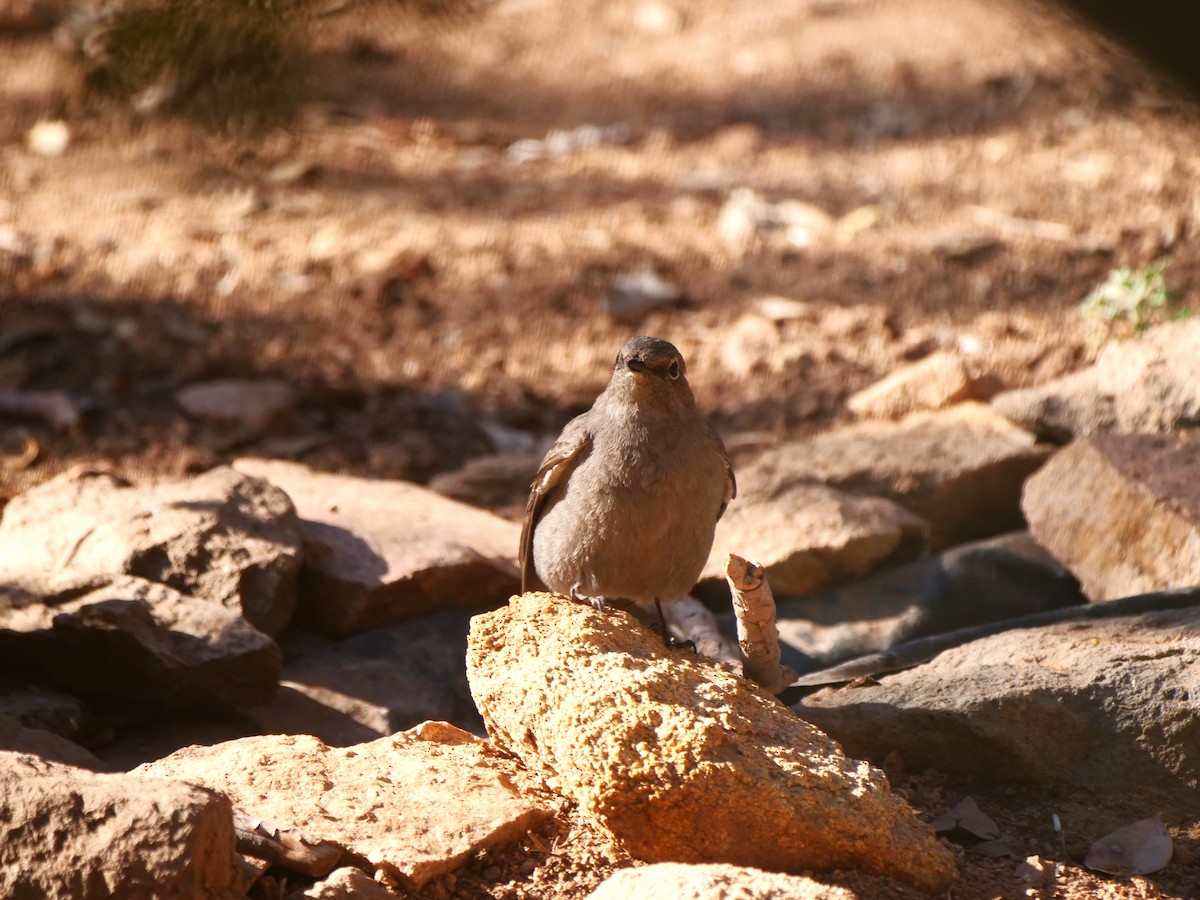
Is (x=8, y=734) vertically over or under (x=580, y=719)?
under

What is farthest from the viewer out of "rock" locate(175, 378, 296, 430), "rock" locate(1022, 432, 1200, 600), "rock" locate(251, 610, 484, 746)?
"rock" locate(175, 378, 296, 430)

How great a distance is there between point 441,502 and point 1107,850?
133 inches

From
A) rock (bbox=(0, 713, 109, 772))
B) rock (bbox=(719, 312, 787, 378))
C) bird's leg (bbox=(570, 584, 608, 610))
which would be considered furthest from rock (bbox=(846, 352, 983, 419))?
rock (bbox=(0, 713, 109, 772))

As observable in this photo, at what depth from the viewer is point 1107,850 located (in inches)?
140

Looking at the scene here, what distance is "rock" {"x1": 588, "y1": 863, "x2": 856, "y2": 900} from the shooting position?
109 inches

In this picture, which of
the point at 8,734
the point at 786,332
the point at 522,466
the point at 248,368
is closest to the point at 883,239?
the point at 786,332

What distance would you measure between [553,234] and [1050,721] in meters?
6.22

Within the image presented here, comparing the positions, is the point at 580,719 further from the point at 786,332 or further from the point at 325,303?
the point at 325,303

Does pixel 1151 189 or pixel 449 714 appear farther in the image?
pixel 1151 189

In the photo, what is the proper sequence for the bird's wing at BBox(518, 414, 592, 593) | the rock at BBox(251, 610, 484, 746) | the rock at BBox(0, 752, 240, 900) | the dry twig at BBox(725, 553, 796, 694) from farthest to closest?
the bird's wing at BBox(518, 414, 592, 593), the rock at BBox(251, 610, 484, 746), the dry twig at BBox(725, 553, 796, 694), the rock at BBox(0, 752, 240, 900)

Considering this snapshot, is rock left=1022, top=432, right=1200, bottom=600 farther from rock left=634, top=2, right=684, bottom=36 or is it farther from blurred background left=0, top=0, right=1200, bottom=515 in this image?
rock left=634, top=2, right=684, bottom=36

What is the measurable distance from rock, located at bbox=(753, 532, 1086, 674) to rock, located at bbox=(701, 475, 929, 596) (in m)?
0.08

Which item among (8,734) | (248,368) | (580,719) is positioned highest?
(580,719)

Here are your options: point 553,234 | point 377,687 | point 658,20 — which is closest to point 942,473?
point 377,687
